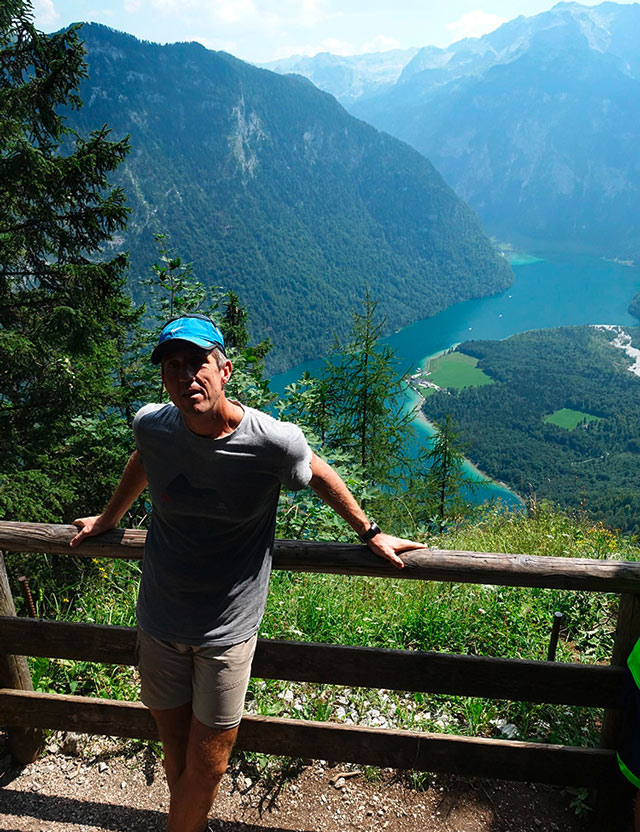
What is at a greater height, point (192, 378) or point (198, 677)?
point (192, 378)

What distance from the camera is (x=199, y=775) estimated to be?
6.45ft

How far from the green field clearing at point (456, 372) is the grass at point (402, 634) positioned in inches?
3787

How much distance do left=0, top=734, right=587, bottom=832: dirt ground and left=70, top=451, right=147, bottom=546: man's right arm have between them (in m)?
1.23

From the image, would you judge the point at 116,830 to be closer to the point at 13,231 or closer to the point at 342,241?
the point at 13,231

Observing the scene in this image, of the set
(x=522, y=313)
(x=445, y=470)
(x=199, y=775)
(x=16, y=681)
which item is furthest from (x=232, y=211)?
(x=199, y=775)

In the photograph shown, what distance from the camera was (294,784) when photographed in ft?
8.56

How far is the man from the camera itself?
1766 mm

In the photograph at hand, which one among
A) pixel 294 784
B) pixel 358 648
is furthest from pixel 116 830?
pixel 358 648

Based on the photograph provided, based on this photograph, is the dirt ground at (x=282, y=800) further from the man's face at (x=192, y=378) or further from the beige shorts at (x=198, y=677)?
the man's face at (x=192, y=378)

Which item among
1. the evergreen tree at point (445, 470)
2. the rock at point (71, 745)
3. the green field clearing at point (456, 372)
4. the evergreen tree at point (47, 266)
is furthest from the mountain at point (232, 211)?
the rock at point (71, 745)

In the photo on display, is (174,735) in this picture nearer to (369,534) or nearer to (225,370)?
(369,534)

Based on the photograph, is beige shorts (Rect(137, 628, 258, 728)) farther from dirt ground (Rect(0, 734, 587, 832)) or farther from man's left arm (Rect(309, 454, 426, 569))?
dirt ground (Rect(0, 734, 587, 832))

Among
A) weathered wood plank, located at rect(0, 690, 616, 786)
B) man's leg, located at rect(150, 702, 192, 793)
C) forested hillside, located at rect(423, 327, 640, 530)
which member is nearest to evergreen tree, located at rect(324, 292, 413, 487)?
weathered wood plank, located at rect(0, 690, 616, 786)

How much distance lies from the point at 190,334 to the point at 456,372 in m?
110
